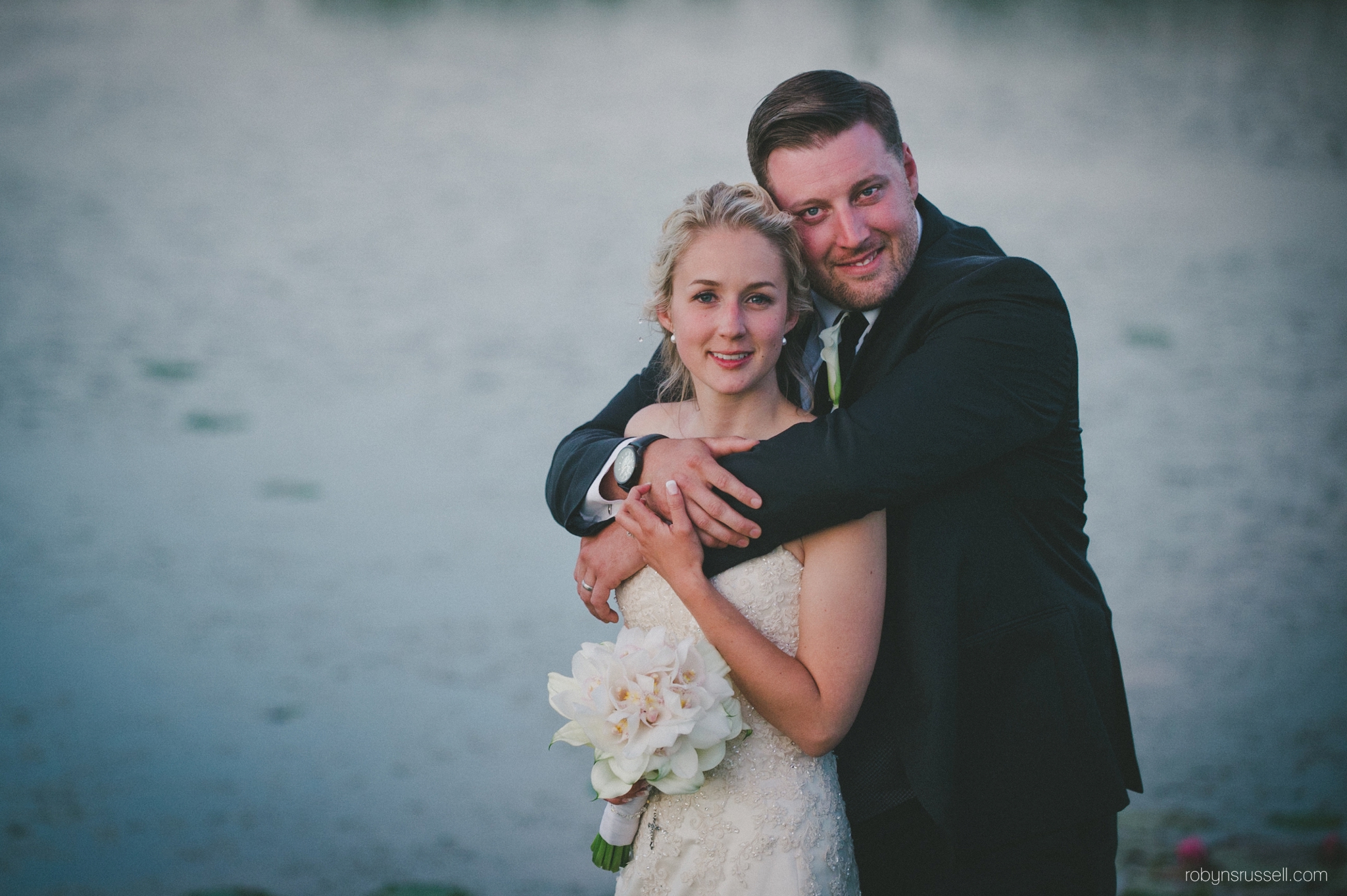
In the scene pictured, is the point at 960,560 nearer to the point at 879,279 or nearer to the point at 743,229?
the point at 879,279

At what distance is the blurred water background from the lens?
5516 millimetres

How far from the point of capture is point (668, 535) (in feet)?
6.33

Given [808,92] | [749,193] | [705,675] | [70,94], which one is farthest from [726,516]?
[70,94]

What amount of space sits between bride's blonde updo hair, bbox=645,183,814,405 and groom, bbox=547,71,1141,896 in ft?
0.68

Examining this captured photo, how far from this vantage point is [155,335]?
20.8 ft

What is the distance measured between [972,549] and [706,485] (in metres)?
0.53

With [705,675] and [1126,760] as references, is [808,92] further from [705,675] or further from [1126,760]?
[1126,760]

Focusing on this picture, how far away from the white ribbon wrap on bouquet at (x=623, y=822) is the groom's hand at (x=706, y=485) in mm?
604

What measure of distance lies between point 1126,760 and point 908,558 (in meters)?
0.72

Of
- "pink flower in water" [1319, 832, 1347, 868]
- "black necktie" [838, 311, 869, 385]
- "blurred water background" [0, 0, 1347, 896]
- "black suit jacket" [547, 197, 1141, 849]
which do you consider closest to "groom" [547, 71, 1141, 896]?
"black suit jacket" [547, 197, 1141, 849]

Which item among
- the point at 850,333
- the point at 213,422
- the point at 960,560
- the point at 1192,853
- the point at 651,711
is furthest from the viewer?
the point at 213,422

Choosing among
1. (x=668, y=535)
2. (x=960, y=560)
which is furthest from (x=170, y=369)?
(x=960, y=560)

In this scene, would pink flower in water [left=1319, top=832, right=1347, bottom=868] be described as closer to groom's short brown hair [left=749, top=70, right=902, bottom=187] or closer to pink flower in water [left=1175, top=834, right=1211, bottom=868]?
pink flower in water [left=1175, top=834, right=1211, bottom=868]
